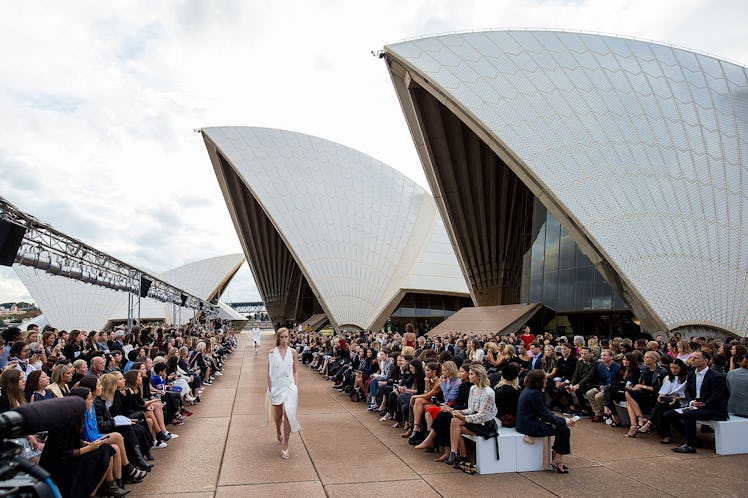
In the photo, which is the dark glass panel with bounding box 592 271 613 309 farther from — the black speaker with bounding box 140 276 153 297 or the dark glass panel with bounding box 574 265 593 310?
the black speaker with bounding box 140 276 153 297

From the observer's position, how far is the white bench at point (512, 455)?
5.57 m

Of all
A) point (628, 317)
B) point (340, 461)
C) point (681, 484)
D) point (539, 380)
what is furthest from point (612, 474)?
point (628, 317)

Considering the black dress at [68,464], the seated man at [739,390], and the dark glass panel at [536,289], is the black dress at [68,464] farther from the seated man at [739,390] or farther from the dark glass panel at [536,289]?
the dark glass panel at [536,289]

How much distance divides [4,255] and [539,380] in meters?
10.3

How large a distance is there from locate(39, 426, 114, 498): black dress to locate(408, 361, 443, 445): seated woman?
3.84 m

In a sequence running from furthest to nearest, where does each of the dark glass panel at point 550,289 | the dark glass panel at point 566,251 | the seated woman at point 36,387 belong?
the dark glass panel at point 550,289 < the dark glass panel at point 566,251 < the seated woman at point 36,387

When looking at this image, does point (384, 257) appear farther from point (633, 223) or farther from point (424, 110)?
point (633, 223)

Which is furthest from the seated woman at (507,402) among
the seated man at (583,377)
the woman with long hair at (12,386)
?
the woman with long hair at (12,386)

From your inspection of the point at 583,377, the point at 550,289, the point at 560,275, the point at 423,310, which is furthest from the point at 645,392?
the point at 423,310

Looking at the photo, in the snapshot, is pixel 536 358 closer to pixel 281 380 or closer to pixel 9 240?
pixel 281 380

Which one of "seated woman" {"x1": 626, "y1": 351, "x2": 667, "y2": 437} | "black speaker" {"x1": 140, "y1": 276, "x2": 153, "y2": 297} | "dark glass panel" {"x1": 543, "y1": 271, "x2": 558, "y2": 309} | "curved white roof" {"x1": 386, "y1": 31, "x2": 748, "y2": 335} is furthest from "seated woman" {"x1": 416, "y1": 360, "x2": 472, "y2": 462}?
"black speaker" {"x1": 140, "y1": 276, "x2": 153, "y2": 297}

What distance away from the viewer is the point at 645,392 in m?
7.28

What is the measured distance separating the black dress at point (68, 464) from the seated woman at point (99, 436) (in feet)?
1.15

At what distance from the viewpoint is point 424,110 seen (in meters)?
21.0
